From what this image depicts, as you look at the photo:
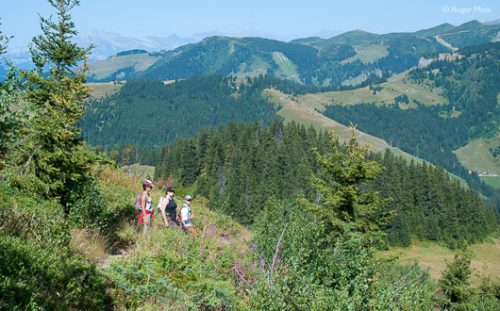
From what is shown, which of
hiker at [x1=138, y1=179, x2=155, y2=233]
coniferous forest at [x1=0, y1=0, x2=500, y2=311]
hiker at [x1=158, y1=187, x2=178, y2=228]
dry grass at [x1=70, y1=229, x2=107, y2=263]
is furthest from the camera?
hiker at [x1=158, y1=187, x2=178, y2=228]

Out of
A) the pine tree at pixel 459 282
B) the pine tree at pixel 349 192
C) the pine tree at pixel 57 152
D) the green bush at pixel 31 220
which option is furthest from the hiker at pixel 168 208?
the pine tree at pixel 459 282

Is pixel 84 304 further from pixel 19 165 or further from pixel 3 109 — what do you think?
pixel 19 165

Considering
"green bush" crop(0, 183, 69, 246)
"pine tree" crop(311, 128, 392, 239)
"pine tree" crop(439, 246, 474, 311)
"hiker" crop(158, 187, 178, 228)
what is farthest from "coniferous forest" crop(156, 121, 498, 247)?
"green bush" crop(0, 183, 69, 246)

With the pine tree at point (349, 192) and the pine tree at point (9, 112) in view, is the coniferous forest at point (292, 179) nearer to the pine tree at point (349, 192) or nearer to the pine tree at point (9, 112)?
the pine tree at point (349, 192)

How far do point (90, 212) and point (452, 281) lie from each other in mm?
31671

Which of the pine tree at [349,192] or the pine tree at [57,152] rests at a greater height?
the pine tree at [57,152]

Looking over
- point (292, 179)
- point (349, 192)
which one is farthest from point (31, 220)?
point (292, 179)

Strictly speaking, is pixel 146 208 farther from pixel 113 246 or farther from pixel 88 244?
pixel 88 244

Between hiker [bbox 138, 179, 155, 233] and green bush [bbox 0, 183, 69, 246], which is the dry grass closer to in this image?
green bush [bbox 0, 183, 69, 246]

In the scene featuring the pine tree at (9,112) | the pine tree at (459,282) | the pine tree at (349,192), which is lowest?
the pine tree at (459,282)

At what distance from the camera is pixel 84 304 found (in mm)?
5688

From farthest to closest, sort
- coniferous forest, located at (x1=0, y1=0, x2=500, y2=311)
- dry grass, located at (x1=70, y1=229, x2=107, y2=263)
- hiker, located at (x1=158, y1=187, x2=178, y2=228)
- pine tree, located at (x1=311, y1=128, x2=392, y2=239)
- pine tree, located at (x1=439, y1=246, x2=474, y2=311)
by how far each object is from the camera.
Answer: pine tree, located at (x1=439, y1=246, x2=474, y2=311) → pine tree, located at (x1=311, y1=128, x2=392, y2=239) → hiker, located at (x1=158, y1=187, x2=178, y2=228) → dry grass, located at (x1=70, y1=229, x2=107, y2=263) → coniferous forest, located at (x1=0, y1=0, x2=500, y2=311)

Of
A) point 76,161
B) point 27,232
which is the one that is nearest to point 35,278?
point 27,232

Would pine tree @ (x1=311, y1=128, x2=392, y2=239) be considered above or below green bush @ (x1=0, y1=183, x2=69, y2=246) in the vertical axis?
below
